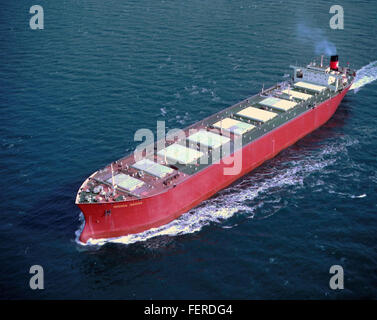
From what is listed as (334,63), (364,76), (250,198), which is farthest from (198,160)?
(364,76)

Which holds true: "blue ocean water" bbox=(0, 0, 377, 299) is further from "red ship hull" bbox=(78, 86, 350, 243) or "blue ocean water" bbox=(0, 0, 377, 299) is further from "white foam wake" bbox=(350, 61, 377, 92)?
"red ship hull" bbox=(78, 86, 350, 243)

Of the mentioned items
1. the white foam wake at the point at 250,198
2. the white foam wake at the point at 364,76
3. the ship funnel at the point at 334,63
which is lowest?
the white foam wake at the point at 250,198

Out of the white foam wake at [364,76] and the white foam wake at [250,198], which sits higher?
the white foam wake at [364,76]

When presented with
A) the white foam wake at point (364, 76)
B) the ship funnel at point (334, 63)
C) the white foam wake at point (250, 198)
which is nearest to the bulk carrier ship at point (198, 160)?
the white foam wake at point (250, 198)

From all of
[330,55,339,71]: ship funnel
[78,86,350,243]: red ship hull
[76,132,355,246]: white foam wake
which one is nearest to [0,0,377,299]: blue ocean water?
[76,132,355,246]: white foam wake

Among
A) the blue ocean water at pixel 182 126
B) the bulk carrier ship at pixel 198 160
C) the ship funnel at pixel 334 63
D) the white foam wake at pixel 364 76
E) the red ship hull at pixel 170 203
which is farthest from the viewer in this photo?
the white foam wake at pixel 364 76

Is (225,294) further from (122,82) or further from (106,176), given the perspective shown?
(122,82)

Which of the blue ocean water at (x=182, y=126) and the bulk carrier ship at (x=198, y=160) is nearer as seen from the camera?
the blue ocean water at (x=182, y=126)

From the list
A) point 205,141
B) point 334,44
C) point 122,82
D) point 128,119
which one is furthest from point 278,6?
point 205,141

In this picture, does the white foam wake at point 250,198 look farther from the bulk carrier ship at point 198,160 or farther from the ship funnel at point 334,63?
the ship funnel at point 334,63
